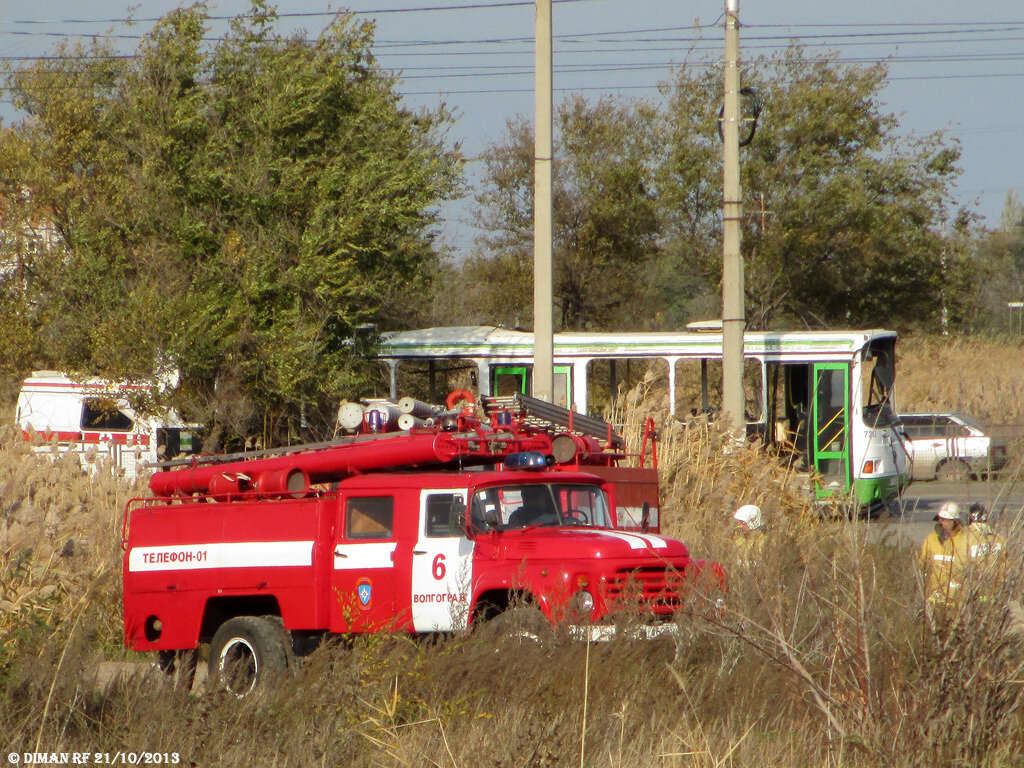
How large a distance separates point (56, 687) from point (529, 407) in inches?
233

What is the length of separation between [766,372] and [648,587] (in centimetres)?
1188

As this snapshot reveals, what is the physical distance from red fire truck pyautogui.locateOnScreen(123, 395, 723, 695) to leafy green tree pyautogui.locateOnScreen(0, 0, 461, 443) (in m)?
5.82

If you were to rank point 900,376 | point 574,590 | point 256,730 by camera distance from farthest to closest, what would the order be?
point 900,376
point 574,590
point 256,730

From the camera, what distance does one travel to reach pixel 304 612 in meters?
9.73

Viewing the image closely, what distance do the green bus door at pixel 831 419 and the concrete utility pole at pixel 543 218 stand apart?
6.39 metres

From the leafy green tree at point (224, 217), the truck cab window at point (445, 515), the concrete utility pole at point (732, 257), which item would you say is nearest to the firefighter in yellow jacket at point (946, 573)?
the truck cab window at point (445, 515)

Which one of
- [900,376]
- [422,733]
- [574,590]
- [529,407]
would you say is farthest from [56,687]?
[900,376]

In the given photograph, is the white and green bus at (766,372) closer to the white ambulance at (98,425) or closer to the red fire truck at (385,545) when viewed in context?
the white ambulance at (98,425)

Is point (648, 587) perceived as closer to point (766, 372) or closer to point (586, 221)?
point (766, 372)

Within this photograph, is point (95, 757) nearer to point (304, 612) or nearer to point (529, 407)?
point (304, 612)

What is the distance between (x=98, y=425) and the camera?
72.7 ft

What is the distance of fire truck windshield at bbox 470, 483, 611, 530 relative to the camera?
934 centimetres

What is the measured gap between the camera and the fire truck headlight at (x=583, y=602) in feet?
25.3

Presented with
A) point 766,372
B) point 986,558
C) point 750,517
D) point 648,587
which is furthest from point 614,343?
point 986,558
